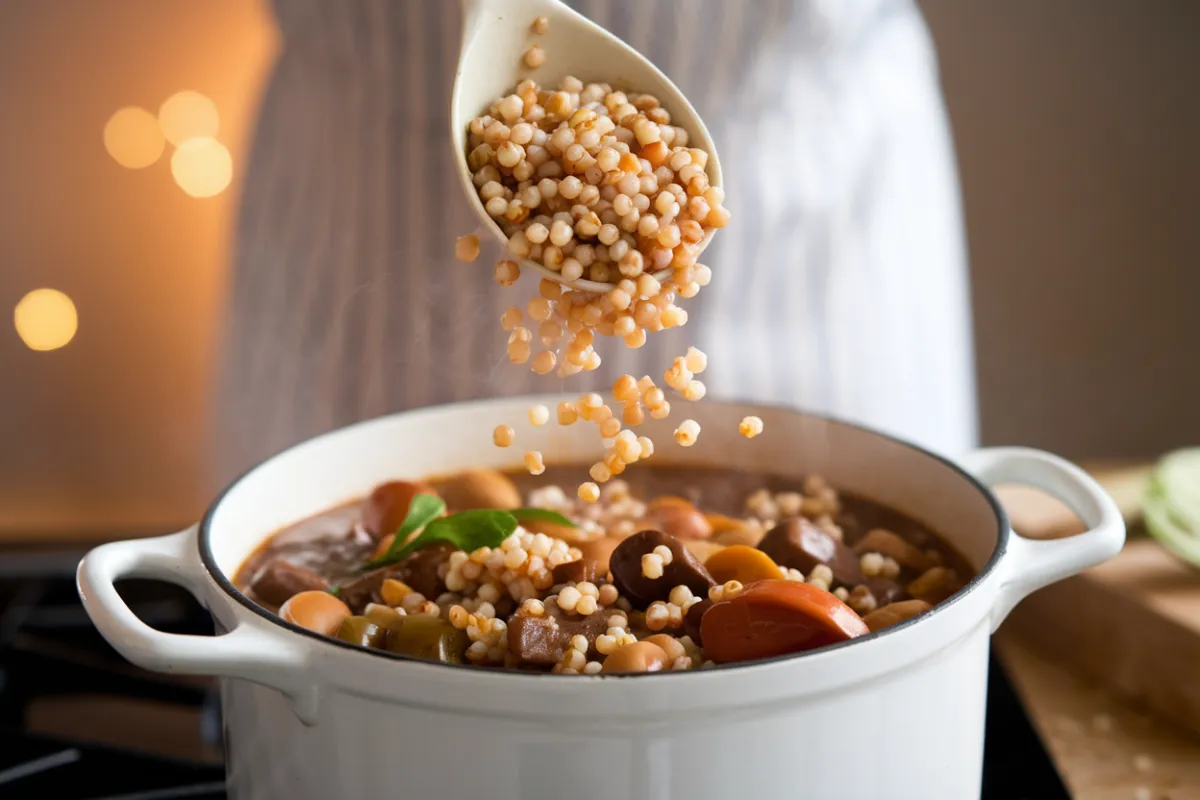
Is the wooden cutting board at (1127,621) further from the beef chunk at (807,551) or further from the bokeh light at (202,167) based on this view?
the bokeh light at (202,167)

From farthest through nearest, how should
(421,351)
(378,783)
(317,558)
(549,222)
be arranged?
(421,351) < (317,558) < (549,222) < (378,783)

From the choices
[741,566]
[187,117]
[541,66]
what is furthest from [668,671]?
[187,117]

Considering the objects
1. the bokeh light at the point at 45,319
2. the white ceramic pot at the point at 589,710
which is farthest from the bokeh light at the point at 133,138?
the white ceramic pot at the point at 589,710

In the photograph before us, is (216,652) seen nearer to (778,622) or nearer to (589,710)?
(589,710)

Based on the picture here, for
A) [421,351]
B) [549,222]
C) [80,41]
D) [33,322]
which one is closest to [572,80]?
[549,222]

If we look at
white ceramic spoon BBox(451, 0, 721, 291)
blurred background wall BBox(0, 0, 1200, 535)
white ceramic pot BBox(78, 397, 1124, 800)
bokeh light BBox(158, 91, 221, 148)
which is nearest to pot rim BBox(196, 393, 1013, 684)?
white ceramic pot BBox(78, 397, 1124, 800)

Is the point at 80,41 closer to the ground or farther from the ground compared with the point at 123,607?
farther from the ground

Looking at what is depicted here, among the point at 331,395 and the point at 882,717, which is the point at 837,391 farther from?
the point at 882,717
